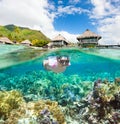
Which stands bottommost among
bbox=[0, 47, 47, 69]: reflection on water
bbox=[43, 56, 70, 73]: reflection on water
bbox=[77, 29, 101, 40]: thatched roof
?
bbox=[0, 47, 47, 69]: reflection on water

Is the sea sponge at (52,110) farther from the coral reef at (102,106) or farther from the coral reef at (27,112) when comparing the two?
the coral reef at (102,106)

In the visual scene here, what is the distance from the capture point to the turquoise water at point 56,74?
1526 cm

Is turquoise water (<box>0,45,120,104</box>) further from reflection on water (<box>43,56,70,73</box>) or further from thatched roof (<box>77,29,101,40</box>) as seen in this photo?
thatched roof (<box>77,29,101,40</box>)

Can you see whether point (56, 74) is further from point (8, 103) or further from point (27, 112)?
point (27, 112)

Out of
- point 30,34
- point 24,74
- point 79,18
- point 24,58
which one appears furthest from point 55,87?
point 30,34

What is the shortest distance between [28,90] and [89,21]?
676cm

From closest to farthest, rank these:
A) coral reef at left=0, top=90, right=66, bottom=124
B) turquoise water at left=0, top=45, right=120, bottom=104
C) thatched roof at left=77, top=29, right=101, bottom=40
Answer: coral reef at left=0, top=90, right=66, bottom=124 → turquoise water at left=0, top=45, right=120, bottom=104 → thatched roof at left=77, top=29, right=101, bottom=40

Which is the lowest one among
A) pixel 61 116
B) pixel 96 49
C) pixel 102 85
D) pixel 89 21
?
pixel 61 116

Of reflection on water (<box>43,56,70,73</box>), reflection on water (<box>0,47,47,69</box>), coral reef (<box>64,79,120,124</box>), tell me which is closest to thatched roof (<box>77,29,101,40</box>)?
reflection on water (<box>0,47,47,69</box>)

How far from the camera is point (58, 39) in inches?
1415

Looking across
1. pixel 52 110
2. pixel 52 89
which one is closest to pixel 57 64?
pixel 52 110

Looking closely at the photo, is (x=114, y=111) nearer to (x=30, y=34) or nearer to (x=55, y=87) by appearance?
(x=55, y=87)

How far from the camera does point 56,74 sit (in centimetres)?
1866

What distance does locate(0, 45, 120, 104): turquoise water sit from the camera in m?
15.3
